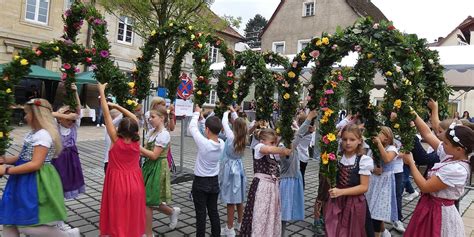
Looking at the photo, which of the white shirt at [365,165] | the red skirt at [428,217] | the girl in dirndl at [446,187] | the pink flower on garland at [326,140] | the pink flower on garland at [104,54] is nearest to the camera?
the girl in dirndl at [446,187]

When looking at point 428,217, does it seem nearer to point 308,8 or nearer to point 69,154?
point 69,154

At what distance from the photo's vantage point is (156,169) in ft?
14.9

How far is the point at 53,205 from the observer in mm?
3486

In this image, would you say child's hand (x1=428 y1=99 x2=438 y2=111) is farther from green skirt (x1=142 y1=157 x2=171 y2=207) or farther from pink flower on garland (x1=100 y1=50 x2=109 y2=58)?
pink flower on garland (x1=100 y1=50 x2=109 y2=58)

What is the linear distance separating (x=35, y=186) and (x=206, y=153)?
6.15 ft

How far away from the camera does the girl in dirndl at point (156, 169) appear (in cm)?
437

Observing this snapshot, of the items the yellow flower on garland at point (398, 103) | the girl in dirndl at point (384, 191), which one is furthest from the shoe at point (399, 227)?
the yellow flower on garland at point (398, 103)

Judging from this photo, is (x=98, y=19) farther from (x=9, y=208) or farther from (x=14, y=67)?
(x=9, y=208)

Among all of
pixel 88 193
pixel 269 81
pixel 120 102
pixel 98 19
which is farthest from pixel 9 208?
pixel 269 81

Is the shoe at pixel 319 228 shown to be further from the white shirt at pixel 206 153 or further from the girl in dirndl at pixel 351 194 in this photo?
the white shirt at pixel 206 153

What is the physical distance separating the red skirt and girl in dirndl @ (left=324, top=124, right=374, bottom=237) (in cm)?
48

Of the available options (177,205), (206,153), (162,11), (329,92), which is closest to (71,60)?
(206,153)

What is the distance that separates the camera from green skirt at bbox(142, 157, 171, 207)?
4.43m

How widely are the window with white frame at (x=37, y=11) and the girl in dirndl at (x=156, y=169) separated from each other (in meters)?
17.3
